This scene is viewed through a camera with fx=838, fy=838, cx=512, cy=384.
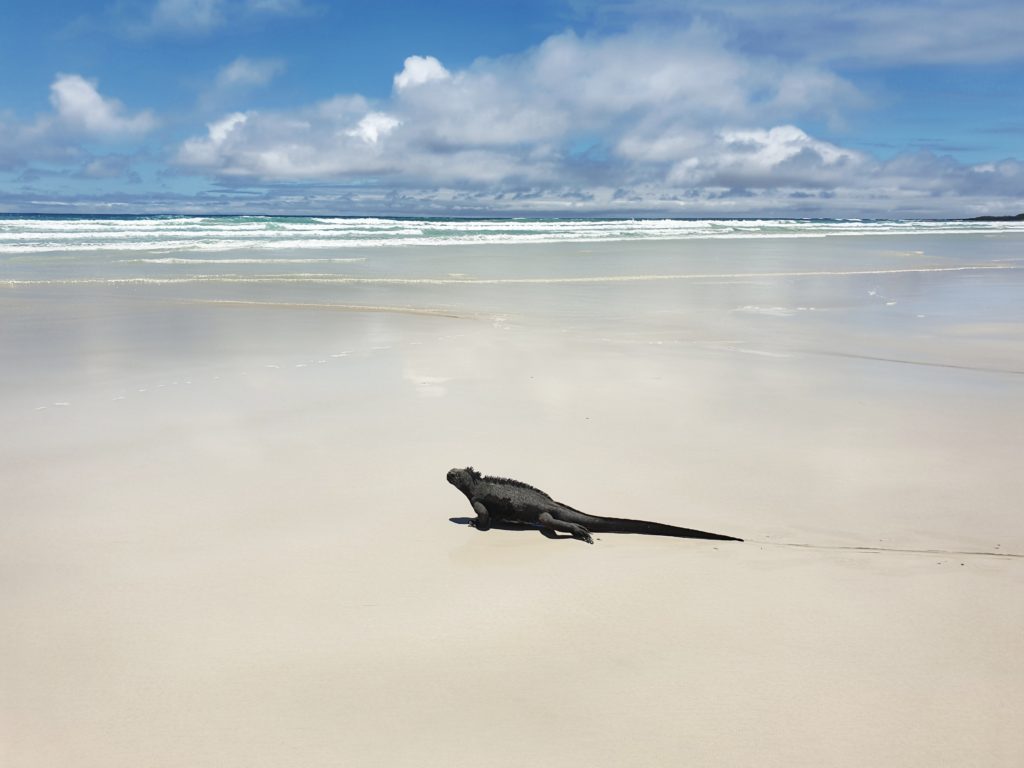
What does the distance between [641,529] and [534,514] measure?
1.57 feet

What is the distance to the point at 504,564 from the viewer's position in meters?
3.43

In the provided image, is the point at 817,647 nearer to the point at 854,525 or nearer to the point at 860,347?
the point at 854,525

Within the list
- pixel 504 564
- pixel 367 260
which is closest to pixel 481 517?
pixel 504 564

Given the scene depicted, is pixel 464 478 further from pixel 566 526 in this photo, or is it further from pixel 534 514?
pixel 566 526

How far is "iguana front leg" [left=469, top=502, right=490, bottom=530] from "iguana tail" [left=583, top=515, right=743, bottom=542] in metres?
0.44

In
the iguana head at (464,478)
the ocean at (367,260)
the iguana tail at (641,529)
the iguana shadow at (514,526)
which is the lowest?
the iguana shadow at (514,526)

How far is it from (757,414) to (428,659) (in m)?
3.77

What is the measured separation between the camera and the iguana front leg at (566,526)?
11.9ft

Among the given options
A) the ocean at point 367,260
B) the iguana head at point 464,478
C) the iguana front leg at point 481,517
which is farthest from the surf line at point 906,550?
the ocean at point 367,260

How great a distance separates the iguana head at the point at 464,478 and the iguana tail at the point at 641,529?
0.55 meters

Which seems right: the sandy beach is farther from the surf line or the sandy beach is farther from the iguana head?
the iguana head

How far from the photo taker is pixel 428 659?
2619mm

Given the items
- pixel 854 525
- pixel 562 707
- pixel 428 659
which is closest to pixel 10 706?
pixel 428 659

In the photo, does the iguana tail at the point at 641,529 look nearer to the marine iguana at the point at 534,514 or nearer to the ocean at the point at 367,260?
the marine iguana at the point at 534,514
